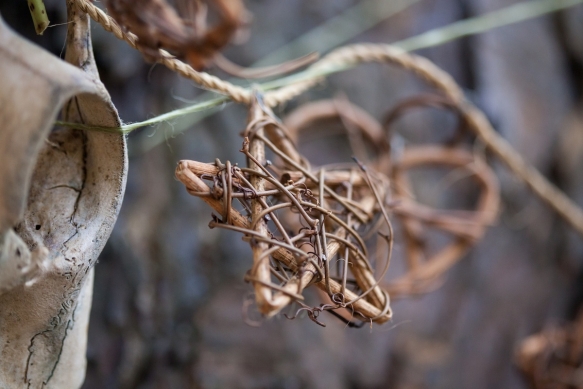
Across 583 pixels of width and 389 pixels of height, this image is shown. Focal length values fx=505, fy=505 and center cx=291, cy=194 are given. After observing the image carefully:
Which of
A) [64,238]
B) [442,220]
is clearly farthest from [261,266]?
[442,220]

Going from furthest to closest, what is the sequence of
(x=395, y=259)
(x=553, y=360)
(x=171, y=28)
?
(x=395, y=259)
(x=553, y=360)
(x=171, y=28)

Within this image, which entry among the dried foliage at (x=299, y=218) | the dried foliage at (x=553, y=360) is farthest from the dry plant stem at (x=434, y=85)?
the dried foliage at (x=553, y=360)

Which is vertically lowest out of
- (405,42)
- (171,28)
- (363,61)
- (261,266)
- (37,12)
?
(261,266)

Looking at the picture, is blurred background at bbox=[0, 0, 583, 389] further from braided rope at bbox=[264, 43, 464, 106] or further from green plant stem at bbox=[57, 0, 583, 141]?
braided rope at bbox=[264, 43, 464, 106]

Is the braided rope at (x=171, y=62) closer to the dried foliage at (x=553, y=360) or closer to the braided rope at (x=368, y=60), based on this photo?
the braided rope at (x=368, y=60)

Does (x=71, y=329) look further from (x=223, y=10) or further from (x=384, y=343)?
(x=384, y=343)

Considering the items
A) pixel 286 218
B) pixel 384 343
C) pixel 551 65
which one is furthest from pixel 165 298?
pixel 551 65

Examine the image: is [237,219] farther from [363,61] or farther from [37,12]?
[363,61]

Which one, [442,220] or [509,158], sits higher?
[509,158]
